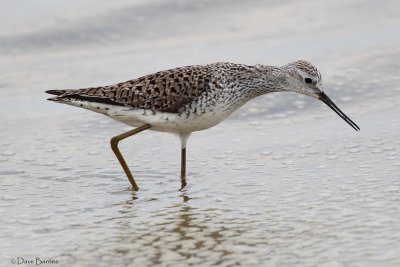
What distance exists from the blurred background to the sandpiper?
0.55 m

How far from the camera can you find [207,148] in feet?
32.6

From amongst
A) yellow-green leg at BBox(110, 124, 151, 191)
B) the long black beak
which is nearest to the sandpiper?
yellow-green leg at BBox(110, 124, 151, 191)

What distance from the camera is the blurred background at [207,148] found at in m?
7.05

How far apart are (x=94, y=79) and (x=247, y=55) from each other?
2.20 metres

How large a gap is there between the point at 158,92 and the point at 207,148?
1266 mm

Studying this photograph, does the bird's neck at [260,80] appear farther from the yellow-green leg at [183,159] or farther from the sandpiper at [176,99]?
the yellow-green leg at [183,159]

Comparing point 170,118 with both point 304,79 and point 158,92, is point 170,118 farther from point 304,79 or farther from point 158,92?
point 304,79

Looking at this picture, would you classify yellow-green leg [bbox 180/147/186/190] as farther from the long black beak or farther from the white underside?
the long black beak

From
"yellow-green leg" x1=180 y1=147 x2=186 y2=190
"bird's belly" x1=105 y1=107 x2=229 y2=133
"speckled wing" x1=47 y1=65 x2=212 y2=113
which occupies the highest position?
"speckled wing" x1=47 y1=65 x2=212 y2=113

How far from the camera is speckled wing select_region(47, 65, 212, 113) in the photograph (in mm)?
8836

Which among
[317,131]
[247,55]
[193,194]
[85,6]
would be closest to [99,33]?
[85,6]

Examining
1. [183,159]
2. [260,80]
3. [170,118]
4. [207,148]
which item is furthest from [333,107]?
[170,118]

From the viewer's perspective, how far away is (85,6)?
47.8ft

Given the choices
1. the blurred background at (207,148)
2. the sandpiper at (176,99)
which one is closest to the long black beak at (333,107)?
the blurred background at (207,148)
